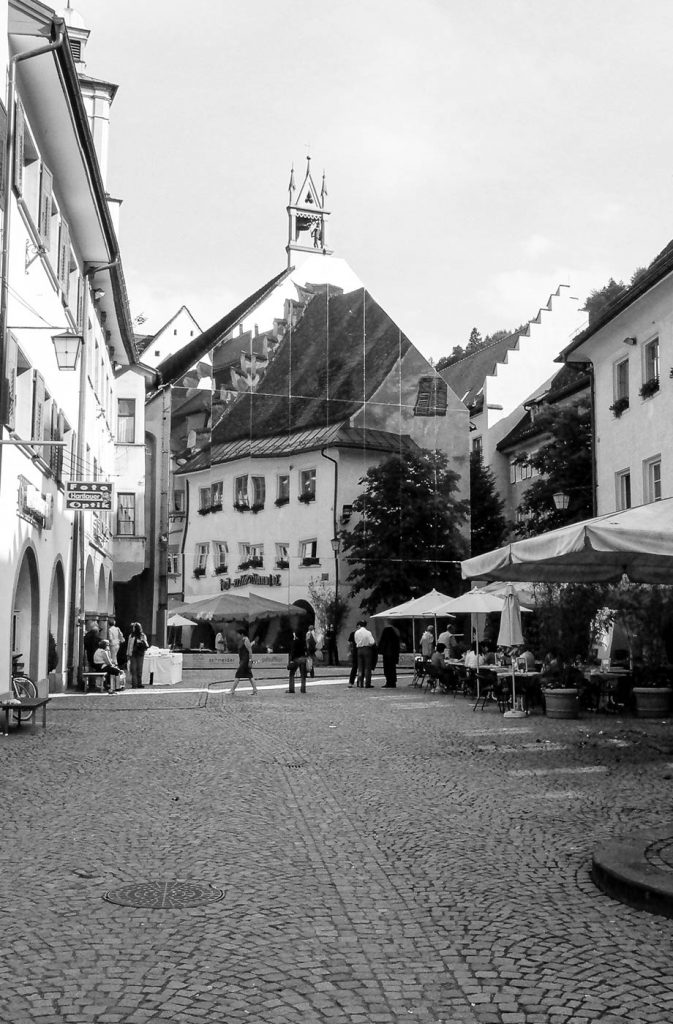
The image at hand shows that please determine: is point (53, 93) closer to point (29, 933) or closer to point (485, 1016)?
point (29, 933)

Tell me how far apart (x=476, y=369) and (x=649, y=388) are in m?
42.2

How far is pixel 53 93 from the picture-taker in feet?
64.1

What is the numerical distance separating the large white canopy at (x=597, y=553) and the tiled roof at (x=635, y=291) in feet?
35.2

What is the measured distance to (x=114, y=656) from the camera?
99.4ft

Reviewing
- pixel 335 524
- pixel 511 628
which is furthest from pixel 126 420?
pixel 511 628

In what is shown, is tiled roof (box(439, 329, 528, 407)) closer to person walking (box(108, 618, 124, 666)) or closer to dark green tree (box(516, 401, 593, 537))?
dark green tree (box(516, 401, 593, 537))

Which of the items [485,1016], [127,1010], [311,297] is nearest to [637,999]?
[485,1016]

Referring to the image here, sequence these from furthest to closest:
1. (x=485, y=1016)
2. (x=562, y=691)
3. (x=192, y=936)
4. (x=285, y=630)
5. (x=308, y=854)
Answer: (x=285, y=630) < (x=562, y=691) < (x=308, y=854) < (x=192, y=936) < (x=485, y=1016)

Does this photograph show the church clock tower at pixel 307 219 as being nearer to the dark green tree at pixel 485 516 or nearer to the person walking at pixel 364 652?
the dark green tree at pixel 485 516

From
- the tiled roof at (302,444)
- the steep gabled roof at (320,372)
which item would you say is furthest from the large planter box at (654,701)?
the steep gabled roof at (320,372)

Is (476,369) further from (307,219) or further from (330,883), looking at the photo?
(330,883)

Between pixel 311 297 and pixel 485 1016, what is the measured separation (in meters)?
44.7

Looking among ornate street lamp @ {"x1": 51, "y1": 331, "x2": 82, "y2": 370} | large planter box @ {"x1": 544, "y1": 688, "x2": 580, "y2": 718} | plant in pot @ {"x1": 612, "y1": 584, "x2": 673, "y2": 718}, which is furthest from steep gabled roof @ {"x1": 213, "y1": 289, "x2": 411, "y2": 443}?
large planter box @ {"x1": 544, "y1": 688, "x2": 580, "y2": 718}

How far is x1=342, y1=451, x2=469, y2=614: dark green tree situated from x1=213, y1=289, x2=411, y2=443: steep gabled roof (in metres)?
3.29
